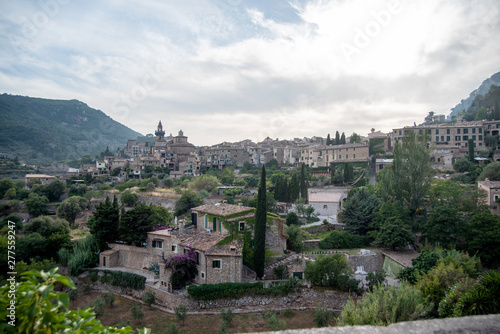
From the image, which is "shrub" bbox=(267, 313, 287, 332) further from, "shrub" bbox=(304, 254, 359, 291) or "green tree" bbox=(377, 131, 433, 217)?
"green tree" bbox=(377, 131, 433, 217)

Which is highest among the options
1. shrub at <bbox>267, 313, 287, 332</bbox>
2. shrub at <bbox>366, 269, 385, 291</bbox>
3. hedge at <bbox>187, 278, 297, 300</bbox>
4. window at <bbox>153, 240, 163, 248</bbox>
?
window at <bbox>153, 240, 163, 248</bbox>

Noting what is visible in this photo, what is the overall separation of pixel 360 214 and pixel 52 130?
13711 centimetres

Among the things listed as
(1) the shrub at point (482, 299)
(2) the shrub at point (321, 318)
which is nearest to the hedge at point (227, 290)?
(2) the shrub at point (321, 318)

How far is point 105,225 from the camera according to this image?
2370 centimetres

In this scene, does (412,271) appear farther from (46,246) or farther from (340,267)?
(46,246)

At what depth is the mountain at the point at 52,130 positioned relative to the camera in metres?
100

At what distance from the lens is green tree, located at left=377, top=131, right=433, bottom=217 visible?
A: 2527 centimetres

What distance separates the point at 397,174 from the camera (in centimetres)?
2647

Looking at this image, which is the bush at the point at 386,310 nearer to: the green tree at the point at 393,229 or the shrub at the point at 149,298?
the green tree at the point at 393,229

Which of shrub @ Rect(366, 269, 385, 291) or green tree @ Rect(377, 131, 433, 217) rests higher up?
green tree @ Rect(377, 131, 433, 217)

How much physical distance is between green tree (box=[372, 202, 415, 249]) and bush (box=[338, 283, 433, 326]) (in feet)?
42.6

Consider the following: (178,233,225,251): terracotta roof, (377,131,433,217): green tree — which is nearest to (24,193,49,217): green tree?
(178,233,225,251): terracotta roof

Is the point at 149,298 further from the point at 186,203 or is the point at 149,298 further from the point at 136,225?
the point at 186,203

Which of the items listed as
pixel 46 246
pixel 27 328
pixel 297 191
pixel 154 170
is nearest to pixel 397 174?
pixel 297 191
